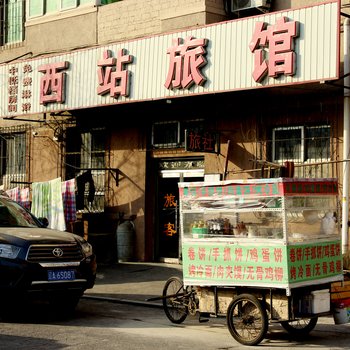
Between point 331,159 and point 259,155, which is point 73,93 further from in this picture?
point 331,159

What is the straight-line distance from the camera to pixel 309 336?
991 cm

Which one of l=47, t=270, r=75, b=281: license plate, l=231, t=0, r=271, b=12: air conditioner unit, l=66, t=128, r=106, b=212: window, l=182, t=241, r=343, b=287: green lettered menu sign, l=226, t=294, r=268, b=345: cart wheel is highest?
l=231, t=0, r=271, b=12: air conditioner unit

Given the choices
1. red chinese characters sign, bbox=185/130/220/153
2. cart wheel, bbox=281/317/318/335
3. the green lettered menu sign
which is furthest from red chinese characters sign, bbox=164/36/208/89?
cart wheel, bbox=281/317/318/335

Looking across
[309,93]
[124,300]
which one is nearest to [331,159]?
[309,93]

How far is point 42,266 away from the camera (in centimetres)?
1070

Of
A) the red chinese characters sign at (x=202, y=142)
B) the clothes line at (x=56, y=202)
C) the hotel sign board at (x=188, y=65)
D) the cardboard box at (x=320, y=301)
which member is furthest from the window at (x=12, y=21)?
the cardboard box at (x=320, y=301)

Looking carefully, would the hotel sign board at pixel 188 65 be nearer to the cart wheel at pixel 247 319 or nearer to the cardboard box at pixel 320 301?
the cardboard box at pixel 320 301

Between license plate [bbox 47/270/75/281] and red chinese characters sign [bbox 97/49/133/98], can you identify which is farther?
red chinese characters sign [bbox 97/49/133/98]

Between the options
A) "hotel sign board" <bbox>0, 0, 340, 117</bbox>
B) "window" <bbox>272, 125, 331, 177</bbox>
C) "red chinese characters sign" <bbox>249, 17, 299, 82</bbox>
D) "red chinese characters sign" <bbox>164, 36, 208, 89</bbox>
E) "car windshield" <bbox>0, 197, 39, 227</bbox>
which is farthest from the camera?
"window" <bbox>272, 125, 331, 177</bbox>

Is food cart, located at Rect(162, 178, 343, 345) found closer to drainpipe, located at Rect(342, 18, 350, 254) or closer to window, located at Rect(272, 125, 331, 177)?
drainpipe, located at Rect(342, 18, 350, 254)

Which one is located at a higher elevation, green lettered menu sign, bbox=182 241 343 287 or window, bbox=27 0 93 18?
window, bbox=27 0 93 18

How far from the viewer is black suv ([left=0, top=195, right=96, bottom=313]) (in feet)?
34.6

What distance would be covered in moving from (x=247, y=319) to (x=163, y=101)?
28.1 ft

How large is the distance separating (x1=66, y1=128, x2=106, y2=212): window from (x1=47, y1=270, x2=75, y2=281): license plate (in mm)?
8226
